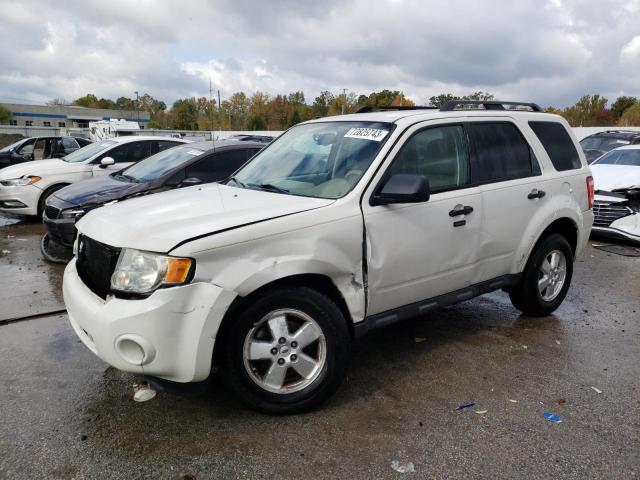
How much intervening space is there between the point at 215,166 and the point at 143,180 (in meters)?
1.02

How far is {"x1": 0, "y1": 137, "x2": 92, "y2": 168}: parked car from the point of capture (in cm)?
1559

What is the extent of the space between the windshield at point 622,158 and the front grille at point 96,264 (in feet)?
31.9

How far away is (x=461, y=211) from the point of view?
377 centimetres

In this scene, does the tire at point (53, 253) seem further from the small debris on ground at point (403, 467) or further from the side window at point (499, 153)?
the small debris on ground at point (403, 467)

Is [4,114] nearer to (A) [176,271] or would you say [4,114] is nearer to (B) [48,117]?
(B) [48,117]

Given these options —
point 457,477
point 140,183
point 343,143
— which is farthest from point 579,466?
point 140,183

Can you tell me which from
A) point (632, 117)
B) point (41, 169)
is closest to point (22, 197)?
point (41, 169)

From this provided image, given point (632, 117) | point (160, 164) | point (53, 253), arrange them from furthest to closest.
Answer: point (632, 117) < point (160, 164) < point (53, 253)

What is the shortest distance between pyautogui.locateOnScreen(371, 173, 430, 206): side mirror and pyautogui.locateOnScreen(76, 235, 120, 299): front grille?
1611mm

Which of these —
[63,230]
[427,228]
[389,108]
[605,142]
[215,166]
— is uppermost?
[605,142]

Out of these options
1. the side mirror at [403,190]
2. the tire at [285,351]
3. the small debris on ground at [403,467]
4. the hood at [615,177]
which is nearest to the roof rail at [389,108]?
the side mirror at [403,190]

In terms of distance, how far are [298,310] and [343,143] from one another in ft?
4.63

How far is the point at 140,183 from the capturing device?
22.9 ft

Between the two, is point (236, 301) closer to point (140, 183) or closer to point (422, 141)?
point (422, 141)
